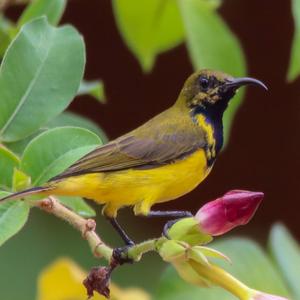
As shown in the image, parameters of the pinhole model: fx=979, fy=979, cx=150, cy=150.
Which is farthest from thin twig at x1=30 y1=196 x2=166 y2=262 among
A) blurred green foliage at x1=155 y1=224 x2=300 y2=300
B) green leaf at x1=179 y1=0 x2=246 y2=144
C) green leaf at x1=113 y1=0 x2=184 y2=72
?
green leaf at x1=113 y1=0 x2=184 y2=72

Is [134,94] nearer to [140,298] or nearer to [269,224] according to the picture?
[269,224]

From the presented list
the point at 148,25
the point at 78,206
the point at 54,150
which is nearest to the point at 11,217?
the point at 54,150

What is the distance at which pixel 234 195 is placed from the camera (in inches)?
58.4

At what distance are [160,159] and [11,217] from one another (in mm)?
517

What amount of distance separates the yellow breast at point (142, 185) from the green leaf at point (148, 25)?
66 centimetres

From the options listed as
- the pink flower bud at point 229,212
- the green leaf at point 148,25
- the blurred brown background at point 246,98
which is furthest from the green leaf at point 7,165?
the blurred brown background at point 246,98

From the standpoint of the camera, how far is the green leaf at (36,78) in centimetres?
189

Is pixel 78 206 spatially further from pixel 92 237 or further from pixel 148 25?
pixel 148 25

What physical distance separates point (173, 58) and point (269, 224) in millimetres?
959

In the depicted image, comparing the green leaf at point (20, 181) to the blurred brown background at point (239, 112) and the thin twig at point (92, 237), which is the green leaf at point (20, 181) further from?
the blurred brown background at point (239, 112)

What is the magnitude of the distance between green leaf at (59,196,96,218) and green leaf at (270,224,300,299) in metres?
0.51

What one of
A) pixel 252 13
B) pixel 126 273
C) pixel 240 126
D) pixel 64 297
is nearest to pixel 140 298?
pixel 64 297

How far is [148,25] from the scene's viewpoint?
2598 mm

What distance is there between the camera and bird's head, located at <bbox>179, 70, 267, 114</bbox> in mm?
2188
